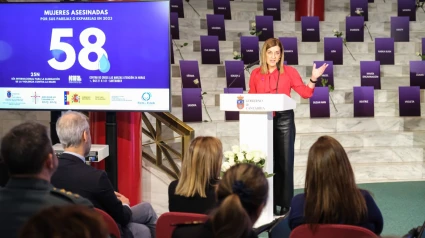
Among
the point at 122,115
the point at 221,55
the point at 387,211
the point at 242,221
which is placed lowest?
the point at 387,211

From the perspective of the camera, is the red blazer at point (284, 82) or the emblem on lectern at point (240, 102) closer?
the emblem on lectern at point (240, 102)

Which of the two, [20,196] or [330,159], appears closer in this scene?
[20,196]

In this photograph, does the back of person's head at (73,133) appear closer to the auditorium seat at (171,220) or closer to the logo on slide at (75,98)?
the auditorium seat at (171,220)

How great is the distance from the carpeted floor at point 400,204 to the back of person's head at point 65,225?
128 inches

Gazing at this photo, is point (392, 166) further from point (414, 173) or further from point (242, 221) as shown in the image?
point (242, 221)

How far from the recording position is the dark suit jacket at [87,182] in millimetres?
2748

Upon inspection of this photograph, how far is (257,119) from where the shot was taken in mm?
4340

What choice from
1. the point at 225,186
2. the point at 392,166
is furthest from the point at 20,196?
the point at 392,166

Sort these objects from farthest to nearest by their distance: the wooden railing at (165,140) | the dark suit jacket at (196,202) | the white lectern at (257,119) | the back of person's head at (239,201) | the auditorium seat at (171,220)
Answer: the wooden railing at (165,140), the white lectern at (257,119), the dark suit jacket at (196,202), the auditorium seat at (171,220), the back of person's head at (239,201)

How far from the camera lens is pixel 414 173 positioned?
661cm

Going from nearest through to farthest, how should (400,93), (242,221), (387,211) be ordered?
(242,221) < (387,211) < (400,93)

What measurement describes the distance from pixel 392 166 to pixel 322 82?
1352 mm

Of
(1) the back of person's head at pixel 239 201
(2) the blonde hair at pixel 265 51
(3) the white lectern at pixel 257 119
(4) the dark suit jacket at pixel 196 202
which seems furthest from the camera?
(2) the blonde hair at pixel 265 51

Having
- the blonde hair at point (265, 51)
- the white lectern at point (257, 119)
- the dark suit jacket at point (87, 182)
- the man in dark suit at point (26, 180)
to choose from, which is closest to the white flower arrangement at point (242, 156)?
the white lectern at point (257, 119)
